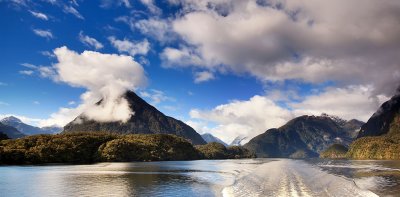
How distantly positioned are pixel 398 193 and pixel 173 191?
3887 centimetres

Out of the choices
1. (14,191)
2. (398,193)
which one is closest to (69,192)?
(14,191)

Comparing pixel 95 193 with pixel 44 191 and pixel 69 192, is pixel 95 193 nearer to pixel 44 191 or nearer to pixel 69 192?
pixel 69 192

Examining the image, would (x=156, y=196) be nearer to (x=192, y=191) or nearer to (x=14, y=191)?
(x=192, y=191)

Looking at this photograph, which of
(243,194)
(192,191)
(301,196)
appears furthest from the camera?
(192,191)

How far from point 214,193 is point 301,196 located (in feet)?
49.2

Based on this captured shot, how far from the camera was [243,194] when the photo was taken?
60.5 meters

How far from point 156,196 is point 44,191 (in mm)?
23336

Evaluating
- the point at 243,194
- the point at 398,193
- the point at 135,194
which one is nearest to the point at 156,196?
the point at 135,194

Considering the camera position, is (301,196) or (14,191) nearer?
(301,196)

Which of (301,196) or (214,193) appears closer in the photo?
(301,196)

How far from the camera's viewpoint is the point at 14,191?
6606 cm

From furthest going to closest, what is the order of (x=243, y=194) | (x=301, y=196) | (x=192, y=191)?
1. (x=192, y=191)
2. (x=243, y=194)
3. (x=301, y=196)

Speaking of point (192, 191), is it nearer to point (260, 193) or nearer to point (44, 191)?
point (260, 193)

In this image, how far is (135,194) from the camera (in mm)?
60562
